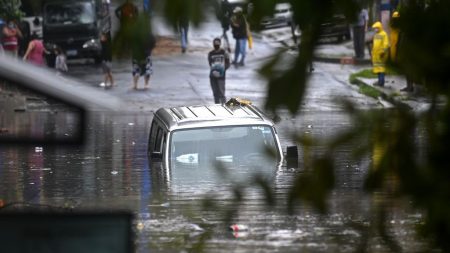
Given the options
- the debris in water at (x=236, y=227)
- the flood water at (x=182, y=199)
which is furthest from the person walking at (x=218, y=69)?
the debris in water at (x=236, y=227)

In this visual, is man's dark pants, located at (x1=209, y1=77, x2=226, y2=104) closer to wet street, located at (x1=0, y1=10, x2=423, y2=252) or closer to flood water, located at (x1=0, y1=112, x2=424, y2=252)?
wet street, located at (x1=0, y1=10, x2=423, y2=252)

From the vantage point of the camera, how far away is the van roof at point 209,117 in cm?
1329

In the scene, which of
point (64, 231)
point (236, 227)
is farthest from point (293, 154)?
point (236, 227)

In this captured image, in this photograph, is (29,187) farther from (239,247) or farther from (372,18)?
(372,18)

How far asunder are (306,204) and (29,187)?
1263 centimetres

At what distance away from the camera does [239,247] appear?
10.3 m

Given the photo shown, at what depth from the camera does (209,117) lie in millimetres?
13586

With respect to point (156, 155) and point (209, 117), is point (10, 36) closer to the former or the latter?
point (156, 155)

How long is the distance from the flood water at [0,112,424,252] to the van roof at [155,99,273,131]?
781mm

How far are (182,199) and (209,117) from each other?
2.22 meters

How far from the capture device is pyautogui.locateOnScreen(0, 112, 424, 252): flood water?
278cm

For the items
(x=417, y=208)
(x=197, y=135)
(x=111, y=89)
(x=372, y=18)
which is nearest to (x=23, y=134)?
(x=372, y=18)

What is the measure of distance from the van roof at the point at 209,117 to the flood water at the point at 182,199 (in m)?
0.78

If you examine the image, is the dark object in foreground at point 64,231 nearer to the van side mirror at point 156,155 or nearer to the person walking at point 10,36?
the van side mirror at point 156,155
